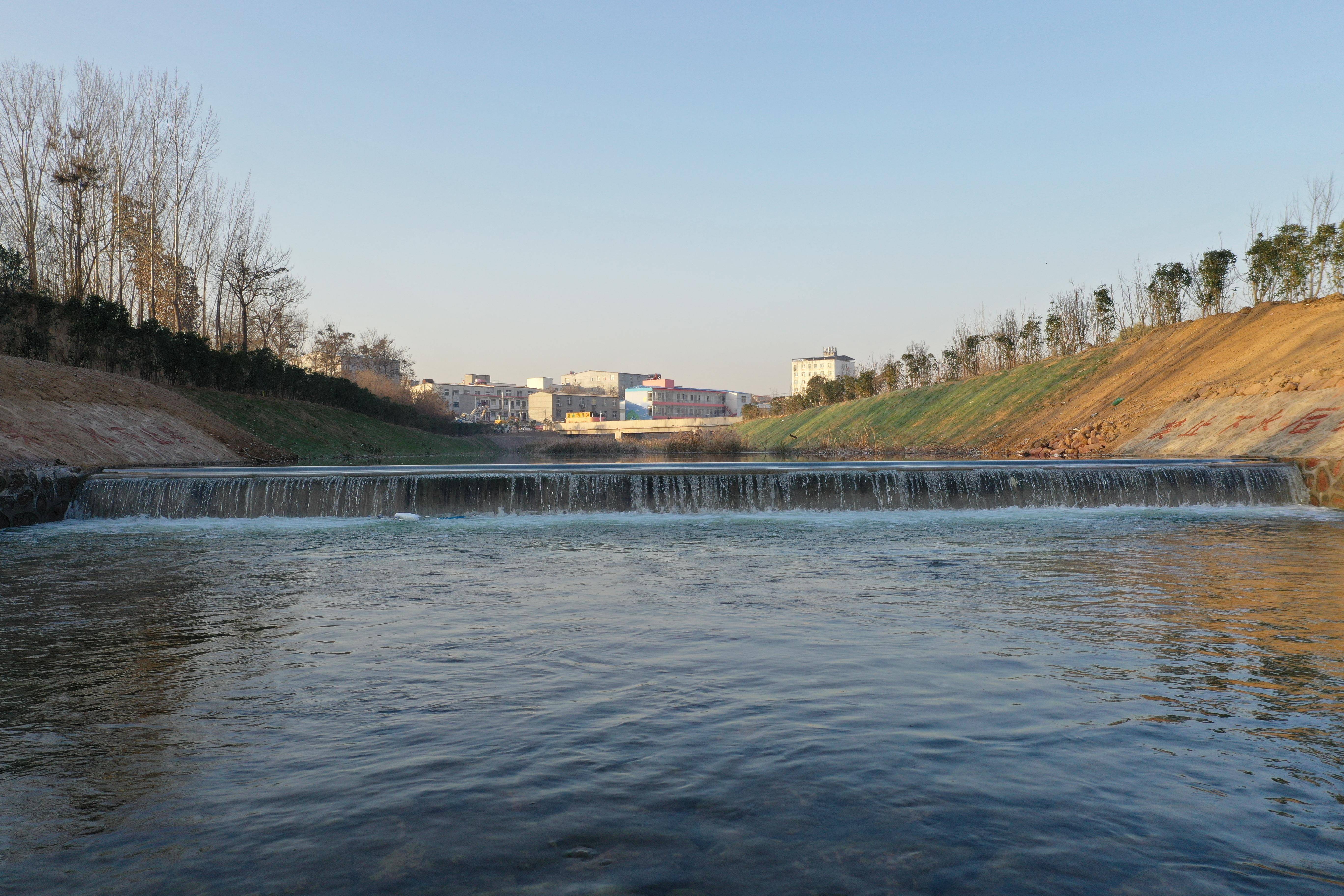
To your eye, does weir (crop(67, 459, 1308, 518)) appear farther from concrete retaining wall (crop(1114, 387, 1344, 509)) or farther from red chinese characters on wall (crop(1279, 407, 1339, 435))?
red chinese characters on wall (crop(1279, 407, 1339, 435))

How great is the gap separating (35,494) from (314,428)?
1101 inches

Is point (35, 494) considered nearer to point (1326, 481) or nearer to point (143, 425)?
point (143, 425)

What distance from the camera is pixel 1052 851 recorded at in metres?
2.80

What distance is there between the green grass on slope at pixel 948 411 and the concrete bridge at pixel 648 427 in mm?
20299

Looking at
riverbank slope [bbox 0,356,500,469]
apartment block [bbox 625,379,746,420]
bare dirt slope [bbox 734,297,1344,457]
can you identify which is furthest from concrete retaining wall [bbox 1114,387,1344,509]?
apartment block [bbox 625,379,746,420]

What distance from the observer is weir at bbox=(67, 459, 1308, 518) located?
1728 centimetres

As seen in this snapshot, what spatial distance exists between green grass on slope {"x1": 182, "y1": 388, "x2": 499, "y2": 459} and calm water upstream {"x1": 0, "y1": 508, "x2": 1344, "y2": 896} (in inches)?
1233

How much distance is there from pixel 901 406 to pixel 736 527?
148 feet

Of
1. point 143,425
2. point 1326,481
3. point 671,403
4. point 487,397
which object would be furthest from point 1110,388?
point 487,397

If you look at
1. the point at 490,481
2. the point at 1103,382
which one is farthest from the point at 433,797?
the point at 1103,382

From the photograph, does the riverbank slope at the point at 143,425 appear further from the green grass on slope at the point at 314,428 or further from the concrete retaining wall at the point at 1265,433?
the concrete retaining wall at the point at 1265,433

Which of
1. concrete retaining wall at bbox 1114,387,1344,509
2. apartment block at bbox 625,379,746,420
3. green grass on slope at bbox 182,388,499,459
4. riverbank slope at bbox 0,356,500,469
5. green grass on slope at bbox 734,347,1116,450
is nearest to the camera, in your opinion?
concrete retaining wall at bbox 1114,387,1344,509

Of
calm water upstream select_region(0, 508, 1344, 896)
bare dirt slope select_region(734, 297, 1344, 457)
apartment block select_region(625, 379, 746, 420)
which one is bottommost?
calm water upstream select_region(0, 508, 1344, 896)

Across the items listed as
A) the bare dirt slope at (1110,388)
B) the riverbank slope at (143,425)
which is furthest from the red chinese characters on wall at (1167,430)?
the riverbank slope at (143,425)
